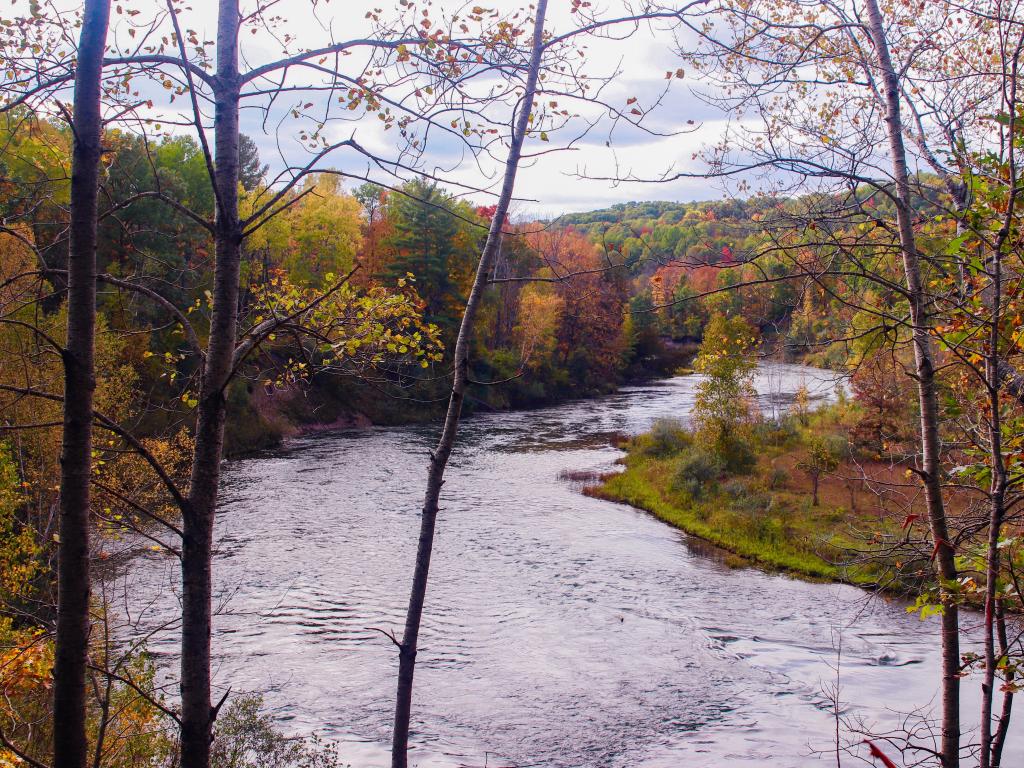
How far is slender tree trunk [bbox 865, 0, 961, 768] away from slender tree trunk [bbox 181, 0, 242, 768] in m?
3.80

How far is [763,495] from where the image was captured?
78.9 feet

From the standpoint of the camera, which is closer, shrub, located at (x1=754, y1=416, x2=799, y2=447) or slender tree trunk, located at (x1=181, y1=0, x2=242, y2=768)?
slender tree trunk, located at (x1=181, y1=0, x2=242, y2=768)

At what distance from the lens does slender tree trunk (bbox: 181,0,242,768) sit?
388cm

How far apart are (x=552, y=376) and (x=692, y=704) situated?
132 ft

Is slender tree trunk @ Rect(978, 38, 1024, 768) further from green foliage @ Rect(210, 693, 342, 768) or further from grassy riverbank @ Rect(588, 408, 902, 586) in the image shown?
grassy riverbank @ Rect(588, 408, 902, 586)

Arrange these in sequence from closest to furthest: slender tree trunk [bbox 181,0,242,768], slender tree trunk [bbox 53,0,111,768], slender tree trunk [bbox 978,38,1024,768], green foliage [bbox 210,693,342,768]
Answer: slender tree trunk [bbox 53,0,111,768], slender tree trunk [bbox 978,38,1024,768], slender tree trunk [bbox 181,0,242,768], green foliage [bbox 210,693,342,768]

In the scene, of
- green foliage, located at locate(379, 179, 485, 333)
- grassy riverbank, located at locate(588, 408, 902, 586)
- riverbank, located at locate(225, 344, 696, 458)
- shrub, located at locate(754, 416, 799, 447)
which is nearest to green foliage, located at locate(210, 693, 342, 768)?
grassy riverbank, located at locate(588, 408, 902, 586)

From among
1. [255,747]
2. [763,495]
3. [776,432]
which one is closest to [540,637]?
[255,747]

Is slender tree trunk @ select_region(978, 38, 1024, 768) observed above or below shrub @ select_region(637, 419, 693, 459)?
above

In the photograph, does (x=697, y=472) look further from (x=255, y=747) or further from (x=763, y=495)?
(x=255, y=747)

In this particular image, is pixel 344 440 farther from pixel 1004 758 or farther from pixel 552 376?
pixel 1004 758

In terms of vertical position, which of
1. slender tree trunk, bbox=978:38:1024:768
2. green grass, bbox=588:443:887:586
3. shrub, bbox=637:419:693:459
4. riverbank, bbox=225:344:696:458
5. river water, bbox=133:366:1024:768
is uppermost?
slender tree trunk, bbox=978:38:1024:768

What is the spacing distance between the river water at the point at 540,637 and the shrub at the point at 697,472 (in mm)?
2288

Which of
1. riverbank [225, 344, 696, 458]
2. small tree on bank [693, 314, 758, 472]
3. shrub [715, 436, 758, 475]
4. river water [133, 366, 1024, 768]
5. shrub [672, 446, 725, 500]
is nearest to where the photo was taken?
river water [133, 366, 1024, 768]
